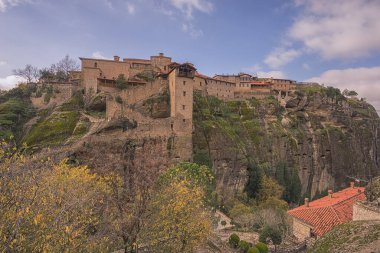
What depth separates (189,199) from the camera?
1620 cm

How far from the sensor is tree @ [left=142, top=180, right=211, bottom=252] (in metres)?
15.1

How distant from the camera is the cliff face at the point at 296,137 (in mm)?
53656

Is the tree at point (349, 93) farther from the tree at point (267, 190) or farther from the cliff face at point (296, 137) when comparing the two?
the tree at point (267, 190)

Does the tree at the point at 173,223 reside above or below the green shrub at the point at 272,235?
above

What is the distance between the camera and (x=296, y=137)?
7025 cm

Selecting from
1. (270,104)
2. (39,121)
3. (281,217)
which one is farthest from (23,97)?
(270,104)

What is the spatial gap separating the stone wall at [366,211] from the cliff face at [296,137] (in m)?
33.8

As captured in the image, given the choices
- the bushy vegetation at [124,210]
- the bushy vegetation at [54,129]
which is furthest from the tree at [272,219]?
the bushy vegetation at [54,129]

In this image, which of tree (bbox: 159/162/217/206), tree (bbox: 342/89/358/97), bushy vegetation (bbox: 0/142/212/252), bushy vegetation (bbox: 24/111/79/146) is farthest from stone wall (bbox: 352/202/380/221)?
tree (bbox: 342/89/358/97)

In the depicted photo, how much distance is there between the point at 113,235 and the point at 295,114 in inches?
2773

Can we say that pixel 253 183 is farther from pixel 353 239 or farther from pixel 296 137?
pixel 353 239

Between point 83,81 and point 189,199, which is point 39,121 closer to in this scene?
point 83,81

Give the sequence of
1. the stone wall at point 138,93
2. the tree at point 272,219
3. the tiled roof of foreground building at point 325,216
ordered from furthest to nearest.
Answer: the stone wall at point 138,93 < the tree at point 272,219 < the tiled roof of foreground building at point 325,216

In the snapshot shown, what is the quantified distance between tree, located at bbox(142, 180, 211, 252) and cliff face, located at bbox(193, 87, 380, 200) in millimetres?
31692
